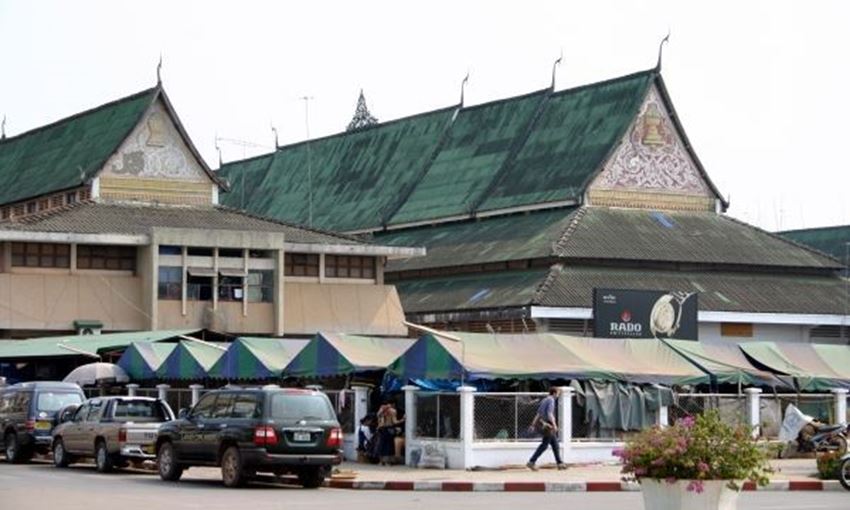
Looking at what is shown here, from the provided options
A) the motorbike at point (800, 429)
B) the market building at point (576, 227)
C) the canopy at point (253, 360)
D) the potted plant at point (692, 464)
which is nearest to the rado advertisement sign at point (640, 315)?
the market building at point (576, 227)

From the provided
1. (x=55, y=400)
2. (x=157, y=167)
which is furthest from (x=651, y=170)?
(x=55, y=400)

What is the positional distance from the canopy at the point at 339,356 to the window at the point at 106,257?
21.7 meters

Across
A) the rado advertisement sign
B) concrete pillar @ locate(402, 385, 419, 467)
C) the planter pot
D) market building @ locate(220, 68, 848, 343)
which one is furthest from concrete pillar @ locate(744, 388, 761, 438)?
market building @ locate(220, 68, 848, 343)

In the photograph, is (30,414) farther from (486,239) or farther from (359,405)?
(486,239)

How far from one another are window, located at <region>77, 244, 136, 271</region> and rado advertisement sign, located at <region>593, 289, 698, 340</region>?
1805cm

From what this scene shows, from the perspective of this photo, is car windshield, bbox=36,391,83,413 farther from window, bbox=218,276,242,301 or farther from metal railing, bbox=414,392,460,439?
window, bbox=218,276,242,301

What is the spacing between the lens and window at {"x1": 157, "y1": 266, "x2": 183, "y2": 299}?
2285 inches

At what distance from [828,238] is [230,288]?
3917cm

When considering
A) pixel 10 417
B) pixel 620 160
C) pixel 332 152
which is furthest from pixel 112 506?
pixel 332 152

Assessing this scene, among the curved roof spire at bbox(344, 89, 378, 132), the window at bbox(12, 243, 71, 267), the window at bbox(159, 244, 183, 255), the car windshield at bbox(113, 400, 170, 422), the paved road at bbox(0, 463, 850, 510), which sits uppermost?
the curved roof spire at bbox(344, 89, 378, 132)

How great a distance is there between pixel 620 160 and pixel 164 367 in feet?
93.6

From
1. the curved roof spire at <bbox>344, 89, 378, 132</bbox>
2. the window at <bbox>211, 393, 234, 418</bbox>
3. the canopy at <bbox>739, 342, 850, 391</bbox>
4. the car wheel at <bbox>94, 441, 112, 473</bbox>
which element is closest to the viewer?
the window at <bbox>211, 393, 234, 418</bbox>

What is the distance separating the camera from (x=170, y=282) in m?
58.3

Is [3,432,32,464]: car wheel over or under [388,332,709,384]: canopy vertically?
under
